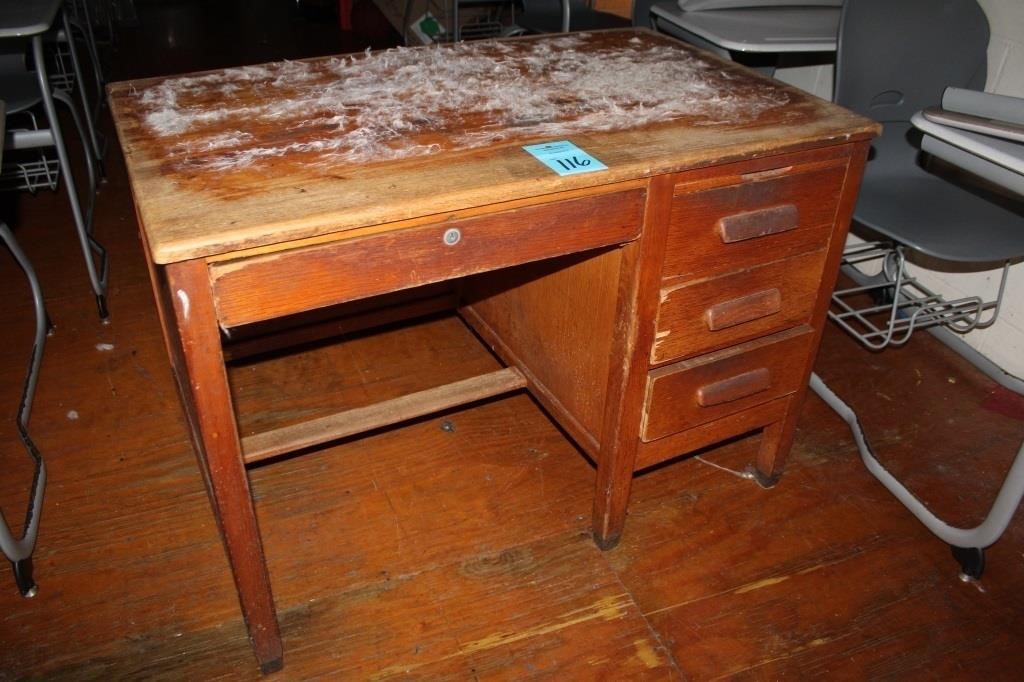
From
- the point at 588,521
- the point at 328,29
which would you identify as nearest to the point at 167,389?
the point at 588,521

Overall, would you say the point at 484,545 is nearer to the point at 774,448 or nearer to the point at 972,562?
the point at 774,448

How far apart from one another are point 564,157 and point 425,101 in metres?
0.36

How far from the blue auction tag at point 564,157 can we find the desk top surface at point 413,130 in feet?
0.05

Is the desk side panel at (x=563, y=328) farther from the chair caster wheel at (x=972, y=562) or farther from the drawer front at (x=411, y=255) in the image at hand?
the chair caster wheel at (x=972, y=562)

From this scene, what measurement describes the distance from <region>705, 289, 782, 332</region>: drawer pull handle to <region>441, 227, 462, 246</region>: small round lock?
52 centimetres

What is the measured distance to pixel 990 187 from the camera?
205 centimetres

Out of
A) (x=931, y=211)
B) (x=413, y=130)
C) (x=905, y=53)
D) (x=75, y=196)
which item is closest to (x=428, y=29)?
(x=75, y=196)

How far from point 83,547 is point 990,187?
89.4 inches

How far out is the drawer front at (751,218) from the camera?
1.31 metres

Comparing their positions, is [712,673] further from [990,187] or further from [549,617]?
[990,187]

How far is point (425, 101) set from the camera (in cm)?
144

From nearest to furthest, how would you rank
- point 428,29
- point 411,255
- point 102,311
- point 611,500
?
point 411,255, point 611,500, point 102,311, point 428,29

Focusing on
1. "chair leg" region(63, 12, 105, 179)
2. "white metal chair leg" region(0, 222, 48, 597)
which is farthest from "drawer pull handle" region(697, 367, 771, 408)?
"chair leg" region(63, 12, 105, 179)

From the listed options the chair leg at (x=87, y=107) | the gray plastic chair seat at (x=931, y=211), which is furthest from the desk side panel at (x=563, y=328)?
the chair leg at (x=87, y=107)
